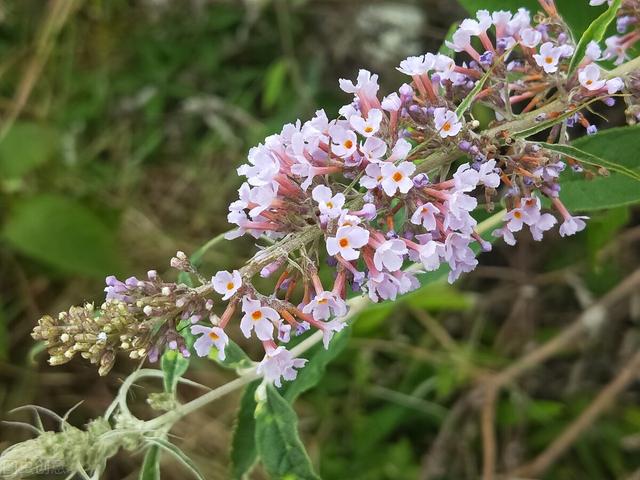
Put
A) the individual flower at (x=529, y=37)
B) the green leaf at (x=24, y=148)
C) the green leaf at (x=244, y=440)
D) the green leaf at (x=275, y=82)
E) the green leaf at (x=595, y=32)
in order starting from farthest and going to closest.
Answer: the green leaf at (x=275, y=82)
the green leaf at (x=24, y=148)
the green leaf at (x=244, y=440)
the individual flower at (x=529, y=37)
the green leaf at (x=595, y=32)

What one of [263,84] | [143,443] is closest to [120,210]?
[263,84]

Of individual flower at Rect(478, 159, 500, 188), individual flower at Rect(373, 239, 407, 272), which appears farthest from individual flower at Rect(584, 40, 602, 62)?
individual flower at Rect(373, 239, 407, 272)

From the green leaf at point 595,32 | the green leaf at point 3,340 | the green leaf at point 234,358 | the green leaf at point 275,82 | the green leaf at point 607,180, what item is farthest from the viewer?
the green leaf at point 275,82

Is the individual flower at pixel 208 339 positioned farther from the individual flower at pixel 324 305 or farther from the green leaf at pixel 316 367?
the green leaf at pixel 316 367

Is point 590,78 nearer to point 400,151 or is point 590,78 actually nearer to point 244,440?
point 400,151

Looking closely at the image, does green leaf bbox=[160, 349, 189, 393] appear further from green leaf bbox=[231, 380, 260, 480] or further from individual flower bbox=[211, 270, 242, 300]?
individual flower bbox=[211, 270, 242, 300]

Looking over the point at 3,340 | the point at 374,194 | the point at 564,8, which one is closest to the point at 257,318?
the point at 374,194

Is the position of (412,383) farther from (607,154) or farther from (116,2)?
(116,2)

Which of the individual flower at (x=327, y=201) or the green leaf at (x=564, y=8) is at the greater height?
the green leaf at (x=564, y=8)

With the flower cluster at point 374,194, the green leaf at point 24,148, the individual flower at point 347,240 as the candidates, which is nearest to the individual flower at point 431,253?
the flower cluster at point 374,194
